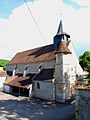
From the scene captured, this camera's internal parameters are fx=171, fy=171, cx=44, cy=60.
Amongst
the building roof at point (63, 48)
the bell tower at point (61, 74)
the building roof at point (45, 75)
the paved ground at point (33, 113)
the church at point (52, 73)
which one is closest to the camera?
the paved ground at point (33, 113)

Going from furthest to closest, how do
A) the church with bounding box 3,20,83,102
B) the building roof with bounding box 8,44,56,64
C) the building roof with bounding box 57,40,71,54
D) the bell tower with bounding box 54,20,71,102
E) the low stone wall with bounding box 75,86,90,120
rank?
the building roof with bounding box 8,44,56,64 → the building roof with bounding box 57,40,71,54 → the church with bounding box 3,20,83,102 → the bell tower with bounding box 54,20,71,102 → the low stone wall with bounding box 75,86,90,120

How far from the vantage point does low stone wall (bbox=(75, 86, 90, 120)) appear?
51.5ft

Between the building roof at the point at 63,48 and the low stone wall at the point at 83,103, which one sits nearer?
the low stone wall at the point at 83,103

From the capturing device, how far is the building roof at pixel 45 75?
2871 cm

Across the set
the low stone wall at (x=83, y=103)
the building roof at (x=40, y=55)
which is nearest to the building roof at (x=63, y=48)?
the building roof at (x=40, y=55)

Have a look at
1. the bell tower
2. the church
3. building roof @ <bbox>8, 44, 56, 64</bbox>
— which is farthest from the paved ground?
building roof @ <bbox>8, 44, 56, 64</bbox>

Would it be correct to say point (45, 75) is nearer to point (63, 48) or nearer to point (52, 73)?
point (52, 73)

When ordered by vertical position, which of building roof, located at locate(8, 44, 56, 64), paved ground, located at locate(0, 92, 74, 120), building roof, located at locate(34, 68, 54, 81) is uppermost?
building roof, located at locate(8, 44, 56, 64)

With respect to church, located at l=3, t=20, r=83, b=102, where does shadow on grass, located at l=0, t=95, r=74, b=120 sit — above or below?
below

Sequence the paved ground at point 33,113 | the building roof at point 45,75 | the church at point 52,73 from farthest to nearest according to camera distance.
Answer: the building roof at point 45,75
the church at point 52,73
the paved ground at point 33,113

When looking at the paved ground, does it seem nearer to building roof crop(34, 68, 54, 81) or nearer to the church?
the church

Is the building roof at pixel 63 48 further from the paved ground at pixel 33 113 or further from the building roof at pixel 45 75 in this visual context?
the paved ground at pixel 33 113

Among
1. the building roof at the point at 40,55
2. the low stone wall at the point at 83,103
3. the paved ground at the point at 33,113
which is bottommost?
the paved ground at the point at 33,113

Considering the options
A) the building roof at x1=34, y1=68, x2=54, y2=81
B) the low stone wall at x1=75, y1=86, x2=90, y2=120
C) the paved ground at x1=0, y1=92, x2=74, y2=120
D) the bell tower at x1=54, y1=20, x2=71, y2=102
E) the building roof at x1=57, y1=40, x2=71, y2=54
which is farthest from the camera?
the building roof at x1=34, y1=68, x2=54, y2=81
